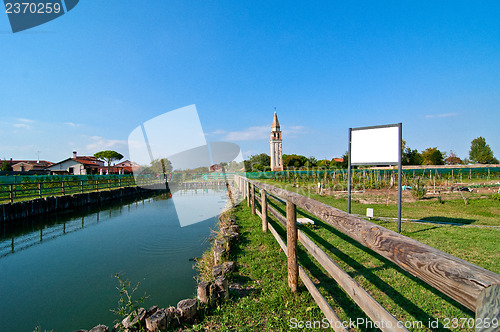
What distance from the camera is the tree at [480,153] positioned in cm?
5724

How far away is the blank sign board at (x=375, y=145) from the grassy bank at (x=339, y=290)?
1936 millimetres

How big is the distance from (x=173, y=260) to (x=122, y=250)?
1871 mm

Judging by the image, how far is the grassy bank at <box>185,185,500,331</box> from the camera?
8.40ft

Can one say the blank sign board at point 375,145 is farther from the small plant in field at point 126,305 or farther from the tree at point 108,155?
the tree at point 108,155

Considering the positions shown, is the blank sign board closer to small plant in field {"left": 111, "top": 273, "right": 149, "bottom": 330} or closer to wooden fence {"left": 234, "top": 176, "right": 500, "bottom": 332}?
wooden fence {"left": 234, "top": 176, "right": 500, "bottom": 332}

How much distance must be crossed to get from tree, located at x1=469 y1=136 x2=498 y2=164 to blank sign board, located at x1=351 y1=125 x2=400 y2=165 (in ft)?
237

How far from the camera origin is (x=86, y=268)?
17.6ft

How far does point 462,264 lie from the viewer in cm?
83

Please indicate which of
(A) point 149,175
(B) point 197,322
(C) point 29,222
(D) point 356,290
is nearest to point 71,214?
(C) point 29,222

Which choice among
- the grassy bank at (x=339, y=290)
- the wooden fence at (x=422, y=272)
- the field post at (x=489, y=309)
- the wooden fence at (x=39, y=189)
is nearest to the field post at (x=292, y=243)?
the grassy bank at (x=339, y=290)

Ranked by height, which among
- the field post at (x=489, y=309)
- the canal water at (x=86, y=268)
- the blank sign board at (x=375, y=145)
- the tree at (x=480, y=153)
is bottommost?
the canal water at (x=86, y=268)

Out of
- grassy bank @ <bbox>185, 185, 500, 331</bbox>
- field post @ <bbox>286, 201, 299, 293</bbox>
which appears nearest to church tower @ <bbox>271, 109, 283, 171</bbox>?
grassy bank @ <bbox>185, 185, 500, 331</bbox>

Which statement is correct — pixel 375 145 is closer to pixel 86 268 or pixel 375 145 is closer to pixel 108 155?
pixel 86 268

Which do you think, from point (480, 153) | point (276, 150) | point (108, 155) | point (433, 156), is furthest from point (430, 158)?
point (108, 155)
